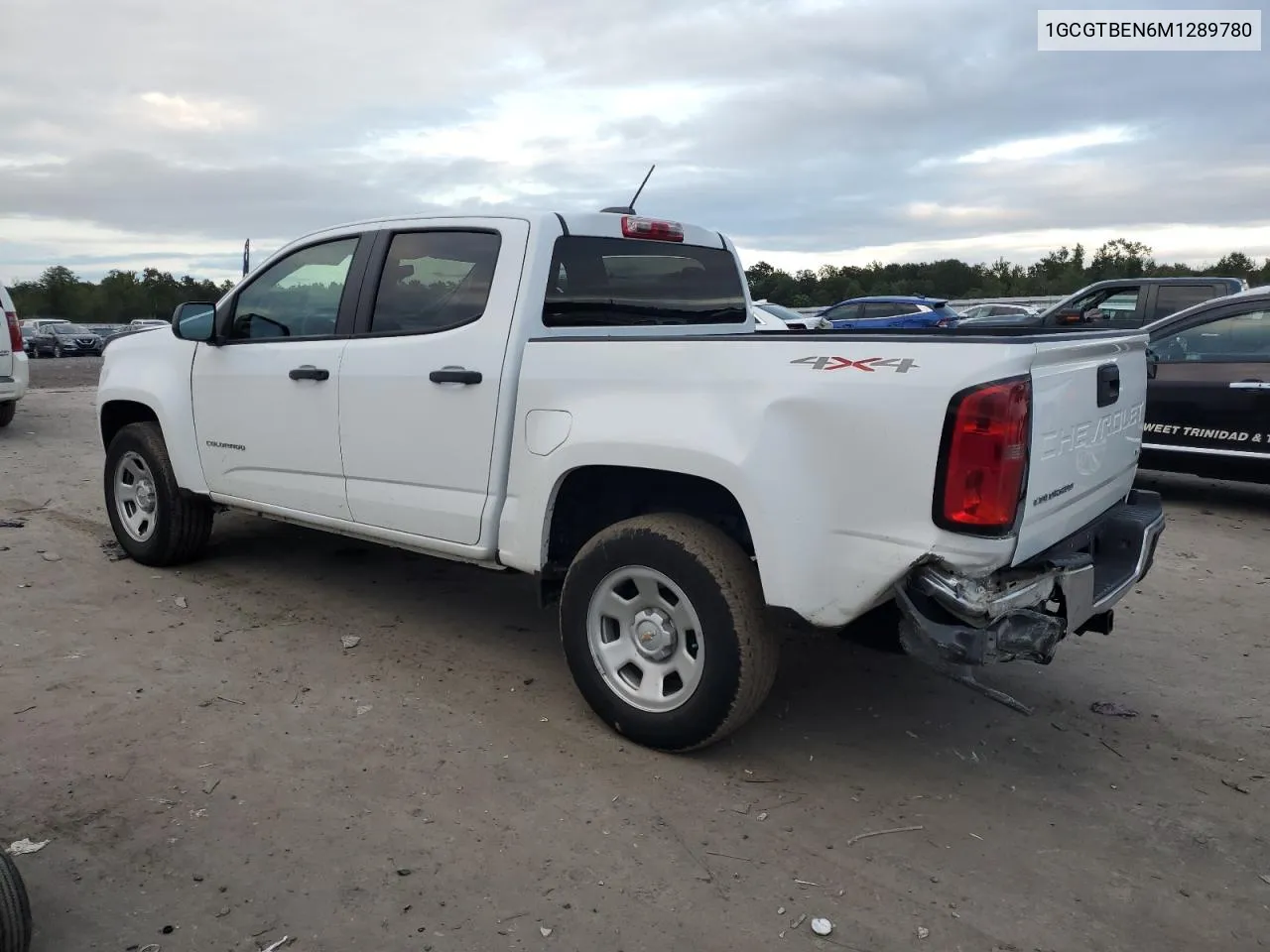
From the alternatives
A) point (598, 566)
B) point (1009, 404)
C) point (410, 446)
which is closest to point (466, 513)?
point (410, 446)

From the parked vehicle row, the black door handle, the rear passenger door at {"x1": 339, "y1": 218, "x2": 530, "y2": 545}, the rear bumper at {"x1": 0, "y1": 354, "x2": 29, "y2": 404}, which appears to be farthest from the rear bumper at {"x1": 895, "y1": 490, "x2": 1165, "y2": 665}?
the parked vehicle row

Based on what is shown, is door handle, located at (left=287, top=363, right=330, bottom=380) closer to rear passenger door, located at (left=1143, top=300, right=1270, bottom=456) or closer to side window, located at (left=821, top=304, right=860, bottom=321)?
rear passenger door, located at (left=1143, top=300, right=1270, bottom=456)

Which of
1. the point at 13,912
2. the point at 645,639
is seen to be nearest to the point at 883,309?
the point at 645,639

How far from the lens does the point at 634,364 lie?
11.1 ft

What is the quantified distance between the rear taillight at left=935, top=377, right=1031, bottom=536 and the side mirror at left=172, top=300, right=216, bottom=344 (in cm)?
386

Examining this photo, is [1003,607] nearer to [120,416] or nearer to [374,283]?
[374,283]

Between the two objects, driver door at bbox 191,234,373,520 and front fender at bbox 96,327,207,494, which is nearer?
driver door at bbox 191,234,373,520

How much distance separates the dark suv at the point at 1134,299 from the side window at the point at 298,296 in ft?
28.5

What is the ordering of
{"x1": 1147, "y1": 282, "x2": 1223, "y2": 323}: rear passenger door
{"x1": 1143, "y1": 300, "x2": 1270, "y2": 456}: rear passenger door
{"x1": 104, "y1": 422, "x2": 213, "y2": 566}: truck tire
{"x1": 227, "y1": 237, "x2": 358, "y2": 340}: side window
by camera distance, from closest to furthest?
{"x1": 227, "y1": 237, "x2": 358, "y2": 340}: side window
{"x1": 104, "y1": 422, "x2": 213, "y2": 566}: truck tire
{"x1": 1143, "y1": 300, "x2": 1270, "y2": 456}: rear passenger door
{"x1": 1147, "y1": 282, "x2": 1223, "y2": 323}: rear passenger door

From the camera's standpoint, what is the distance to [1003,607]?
2865 mm

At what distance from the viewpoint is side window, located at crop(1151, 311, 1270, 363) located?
7.27m

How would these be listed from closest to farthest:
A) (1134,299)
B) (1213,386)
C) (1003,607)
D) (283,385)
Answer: (1003,607) → (283,385) → (1213,386) → (1134,299)

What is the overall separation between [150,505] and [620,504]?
324cm

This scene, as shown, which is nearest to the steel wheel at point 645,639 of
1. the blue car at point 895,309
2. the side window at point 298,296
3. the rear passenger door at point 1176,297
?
the side window at point 298,296
